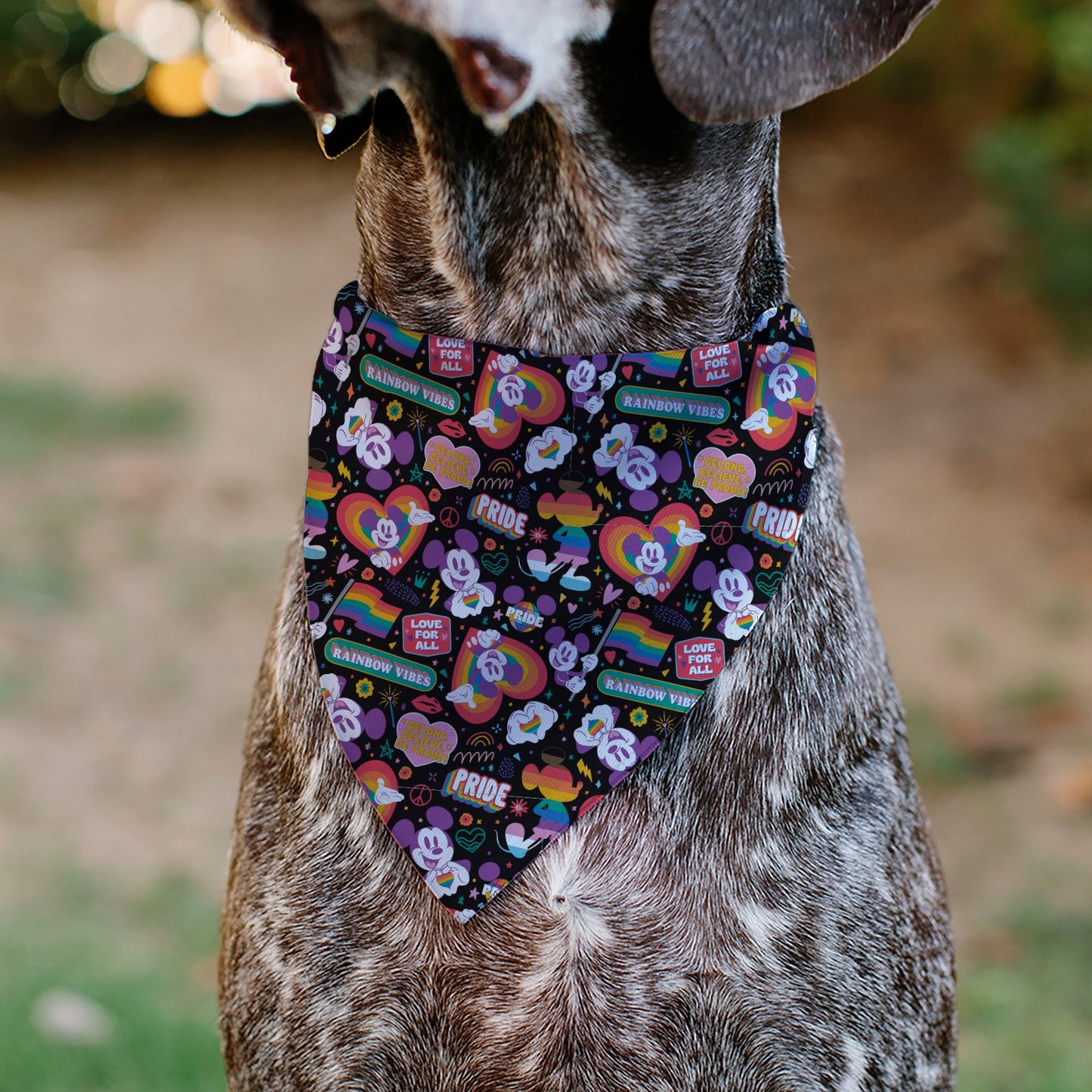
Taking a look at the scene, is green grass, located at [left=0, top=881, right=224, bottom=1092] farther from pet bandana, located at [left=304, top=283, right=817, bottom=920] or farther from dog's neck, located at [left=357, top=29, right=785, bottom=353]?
dog's neck, located at [left=357, top=29, right=785, bottom=353]

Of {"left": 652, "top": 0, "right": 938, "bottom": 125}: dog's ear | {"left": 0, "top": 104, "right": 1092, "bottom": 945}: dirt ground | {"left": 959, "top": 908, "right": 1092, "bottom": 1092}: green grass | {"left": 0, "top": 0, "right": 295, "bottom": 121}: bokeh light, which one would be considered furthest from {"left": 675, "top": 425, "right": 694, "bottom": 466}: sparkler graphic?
{"left": 0, "top": 0, "right": 295, "bottom": 121}: bokeh light

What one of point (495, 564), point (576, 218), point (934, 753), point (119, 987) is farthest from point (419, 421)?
point (934, 753)

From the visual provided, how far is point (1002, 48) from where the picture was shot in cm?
836

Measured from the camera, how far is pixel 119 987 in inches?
161

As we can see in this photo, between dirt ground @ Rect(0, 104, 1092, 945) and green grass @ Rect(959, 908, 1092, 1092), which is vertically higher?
dirt ground @ Rect(0, 104, 1092, 945)

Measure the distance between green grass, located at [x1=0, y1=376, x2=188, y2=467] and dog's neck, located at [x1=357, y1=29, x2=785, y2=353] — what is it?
632 centimetres

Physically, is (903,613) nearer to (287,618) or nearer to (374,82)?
(287,618)

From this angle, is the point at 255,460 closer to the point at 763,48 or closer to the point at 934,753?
the point at 934,753

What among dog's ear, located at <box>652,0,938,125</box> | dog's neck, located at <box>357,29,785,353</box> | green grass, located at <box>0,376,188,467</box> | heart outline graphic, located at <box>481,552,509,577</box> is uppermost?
green grass, located at <box>0,376,188,467</box>

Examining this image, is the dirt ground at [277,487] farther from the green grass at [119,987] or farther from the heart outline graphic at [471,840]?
the heart outline graphic at [471,840]

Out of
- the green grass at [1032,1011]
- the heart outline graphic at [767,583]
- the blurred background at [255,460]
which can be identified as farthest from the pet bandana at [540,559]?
the green grass at [1032,1011]

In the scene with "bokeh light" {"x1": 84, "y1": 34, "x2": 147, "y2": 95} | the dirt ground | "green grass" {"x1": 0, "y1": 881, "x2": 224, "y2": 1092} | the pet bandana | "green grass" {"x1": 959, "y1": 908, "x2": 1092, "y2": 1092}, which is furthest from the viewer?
"bokeh light" {"x1": 84, "y1": 34, "x2": 147, "y2": 95}

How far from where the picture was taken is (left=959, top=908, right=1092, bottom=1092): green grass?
3953mm

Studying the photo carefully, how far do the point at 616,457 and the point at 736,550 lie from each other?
0.22m
